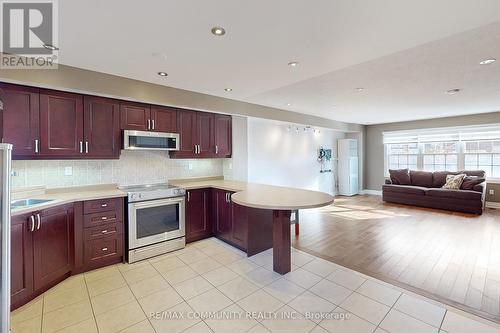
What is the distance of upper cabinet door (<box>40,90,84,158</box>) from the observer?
8.86ft

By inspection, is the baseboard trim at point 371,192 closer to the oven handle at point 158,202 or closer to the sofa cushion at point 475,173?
the sofa cushion at point 475,173

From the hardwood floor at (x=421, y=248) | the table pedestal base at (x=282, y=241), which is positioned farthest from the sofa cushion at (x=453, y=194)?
the table pedestal base at (x=282, y=241)

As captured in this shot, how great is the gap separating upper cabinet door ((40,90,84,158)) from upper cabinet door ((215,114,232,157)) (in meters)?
2.04

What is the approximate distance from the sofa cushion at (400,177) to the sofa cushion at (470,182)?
4.19ft

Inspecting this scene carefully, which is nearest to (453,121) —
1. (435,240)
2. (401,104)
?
(401,104)

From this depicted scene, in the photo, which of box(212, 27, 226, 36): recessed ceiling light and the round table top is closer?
box(212, 27, 226, 36): recessed ceiling light

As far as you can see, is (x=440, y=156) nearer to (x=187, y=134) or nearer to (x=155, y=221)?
(x=187, y=134)

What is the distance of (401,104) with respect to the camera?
501cm

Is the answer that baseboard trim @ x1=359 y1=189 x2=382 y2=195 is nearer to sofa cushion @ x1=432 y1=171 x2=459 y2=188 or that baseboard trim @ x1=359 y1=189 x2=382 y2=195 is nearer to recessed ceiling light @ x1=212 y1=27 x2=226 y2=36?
sofa cushion @ x1=432 y1=171 x2=459 y2=188

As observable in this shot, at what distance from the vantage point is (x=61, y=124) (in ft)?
9.25

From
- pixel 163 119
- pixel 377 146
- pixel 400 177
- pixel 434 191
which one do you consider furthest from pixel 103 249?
pixel 377 146

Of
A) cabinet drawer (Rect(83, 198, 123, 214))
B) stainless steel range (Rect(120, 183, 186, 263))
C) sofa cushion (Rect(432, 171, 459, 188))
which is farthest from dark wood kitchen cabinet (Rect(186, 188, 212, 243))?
sofa cushion (Rect(432, 171, 459, 188))

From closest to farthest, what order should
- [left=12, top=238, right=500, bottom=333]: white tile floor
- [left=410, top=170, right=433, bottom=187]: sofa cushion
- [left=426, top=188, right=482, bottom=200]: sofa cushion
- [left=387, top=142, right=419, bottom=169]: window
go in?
[left=12, top=238, right=500, bottom=333]: white tile floor < [left=426, top=188, right=482, bottom=200]: sofa cushion < [left=410, top=170, right=433, bottom=187]: sofa cushion < [left=387, top=142, right=419, bottom=169]: window

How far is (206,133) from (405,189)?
5756 mm
